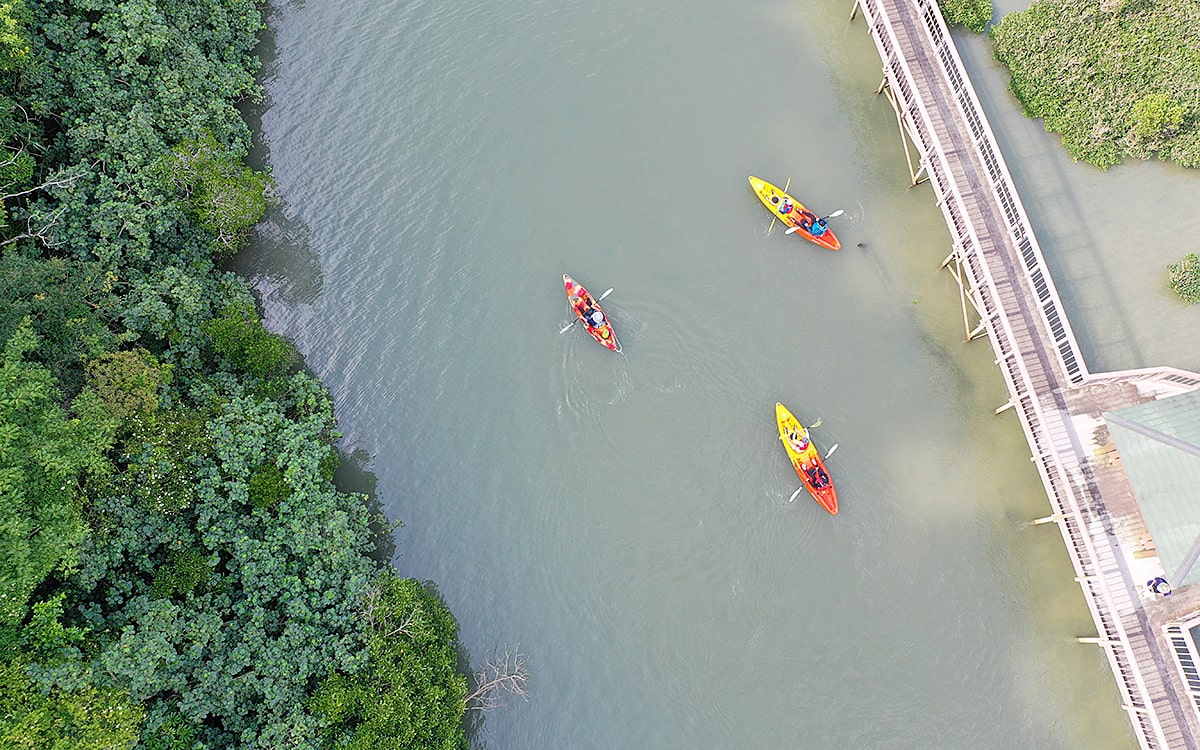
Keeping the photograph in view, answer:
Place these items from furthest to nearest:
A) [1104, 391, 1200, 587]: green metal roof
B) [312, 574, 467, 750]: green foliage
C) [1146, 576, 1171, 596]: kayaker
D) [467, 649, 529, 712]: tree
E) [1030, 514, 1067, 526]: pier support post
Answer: [1030, 514, 1067, 526]: pier support post, [1146, 576, 1171, 596]: kayaker, [467, 649, 529, 712]: tree, [1104, 391, 1200, 587]: green metal roof, [312, 574, 467, 750]: green foliage

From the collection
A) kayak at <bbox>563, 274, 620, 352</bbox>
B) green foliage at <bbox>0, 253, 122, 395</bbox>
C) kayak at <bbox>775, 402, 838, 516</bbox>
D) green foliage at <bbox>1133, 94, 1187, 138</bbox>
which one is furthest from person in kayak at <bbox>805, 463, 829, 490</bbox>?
green foliage at <bbox>0, 253, 122, 395</bbox>

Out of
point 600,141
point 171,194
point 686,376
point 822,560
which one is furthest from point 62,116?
point 822,560

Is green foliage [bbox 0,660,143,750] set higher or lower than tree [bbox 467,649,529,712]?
lower

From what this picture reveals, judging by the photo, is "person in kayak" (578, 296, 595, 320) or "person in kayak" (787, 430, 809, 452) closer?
"person in kayak" (787, 430, 809, 452)

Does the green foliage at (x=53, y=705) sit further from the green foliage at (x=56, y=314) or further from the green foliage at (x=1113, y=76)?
the green foliage at (x=1113, y=76)

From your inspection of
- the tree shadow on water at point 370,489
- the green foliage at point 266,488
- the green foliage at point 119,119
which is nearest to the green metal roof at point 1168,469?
the tree shadow on water at point 370,489

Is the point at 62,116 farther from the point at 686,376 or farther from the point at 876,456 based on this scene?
the point at 876,456

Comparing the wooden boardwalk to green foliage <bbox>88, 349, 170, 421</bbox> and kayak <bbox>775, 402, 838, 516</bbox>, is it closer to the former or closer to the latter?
kayak <bbox>775, 402, 838, 516</bbox>

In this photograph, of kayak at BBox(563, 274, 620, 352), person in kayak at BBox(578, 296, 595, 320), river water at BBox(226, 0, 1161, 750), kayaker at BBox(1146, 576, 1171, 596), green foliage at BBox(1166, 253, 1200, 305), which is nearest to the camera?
kayaker at BBox(1146, 576, 1171, 596)
